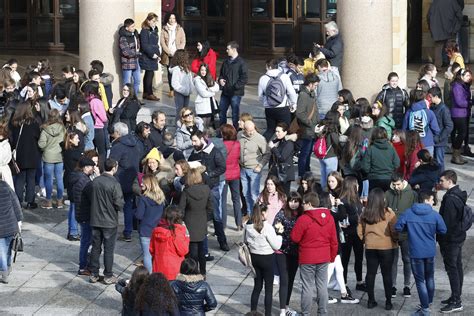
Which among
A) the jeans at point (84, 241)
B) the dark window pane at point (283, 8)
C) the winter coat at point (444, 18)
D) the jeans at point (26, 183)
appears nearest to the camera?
the jeans at point (84, 241)

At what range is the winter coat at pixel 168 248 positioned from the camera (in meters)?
18.0

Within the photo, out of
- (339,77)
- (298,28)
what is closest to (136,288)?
(339,77)

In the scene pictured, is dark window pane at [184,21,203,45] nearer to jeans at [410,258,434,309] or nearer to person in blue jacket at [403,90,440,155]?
person in blue jacket at [403,90,440,155]

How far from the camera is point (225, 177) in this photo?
70.6 ft

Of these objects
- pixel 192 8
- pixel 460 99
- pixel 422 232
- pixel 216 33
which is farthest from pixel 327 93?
pixel 192 8

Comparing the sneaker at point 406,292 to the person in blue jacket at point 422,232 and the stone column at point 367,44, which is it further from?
the stone column at point 367,44

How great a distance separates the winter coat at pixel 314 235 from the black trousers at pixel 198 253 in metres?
1.85

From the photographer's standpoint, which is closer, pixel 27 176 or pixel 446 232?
pixel 446 232

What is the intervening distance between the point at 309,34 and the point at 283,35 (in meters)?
0.61

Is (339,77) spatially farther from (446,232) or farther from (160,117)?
(446,232)

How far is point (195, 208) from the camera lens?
19266 mm

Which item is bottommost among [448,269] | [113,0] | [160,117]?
[448,269]

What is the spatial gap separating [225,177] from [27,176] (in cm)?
344

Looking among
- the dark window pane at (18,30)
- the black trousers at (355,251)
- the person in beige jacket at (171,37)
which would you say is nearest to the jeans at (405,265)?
the black trousers at (355,251)
